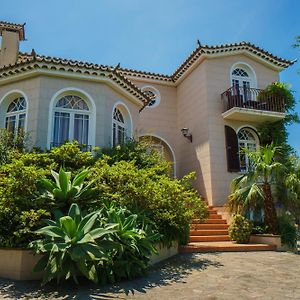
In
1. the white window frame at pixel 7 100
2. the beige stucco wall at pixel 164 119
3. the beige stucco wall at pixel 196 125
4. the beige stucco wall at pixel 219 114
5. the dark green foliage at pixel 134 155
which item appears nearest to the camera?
Result: the dark green foliage at pixel 134 155

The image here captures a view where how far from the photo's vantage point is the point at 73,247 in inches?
227

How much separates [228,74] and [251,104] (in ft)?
7.51

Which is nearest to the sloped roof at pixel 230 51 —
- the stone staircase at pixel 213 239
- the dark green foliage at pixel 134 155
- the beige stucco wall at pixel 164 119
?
the beige stucco wall at pixel 164 119

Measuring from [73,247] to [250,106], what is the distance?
45.4 feet

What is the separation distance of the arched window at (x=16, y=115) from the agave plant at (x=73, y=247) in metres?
7.93

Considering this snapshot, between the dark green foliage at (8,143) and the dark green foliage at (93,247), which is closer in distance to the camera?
the dark green foliage at (93,247)

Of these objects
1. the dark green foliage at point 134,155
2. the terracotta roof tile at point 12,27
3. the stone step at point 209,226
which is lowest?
the stone step at point 209,226

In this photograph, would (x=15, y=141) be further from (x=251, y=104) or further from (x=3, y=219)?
(x=251, y=104)

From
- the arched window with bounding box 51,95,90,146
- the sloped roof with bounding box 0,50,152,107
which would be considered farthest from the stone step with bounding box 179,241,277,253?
the sloped roof with bounding box 0,50,152,107

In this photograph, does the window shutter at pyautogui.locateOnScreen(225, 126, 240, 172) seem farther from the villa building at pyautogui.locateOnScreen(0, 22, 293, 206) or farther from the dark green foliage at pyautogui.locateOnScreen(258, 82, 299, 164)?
the dark green foliage at pyautogui.locateOnScreen(258, 82, 299, 164)

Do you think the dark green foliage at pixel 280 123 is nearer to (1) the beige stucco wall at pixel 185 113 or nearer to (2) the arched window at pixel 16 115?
(1) the beige stucco wall at pixel 185 113

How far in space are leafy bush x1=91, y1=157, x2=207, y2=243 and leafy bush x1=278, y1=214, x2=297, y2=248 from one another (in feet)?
15.2

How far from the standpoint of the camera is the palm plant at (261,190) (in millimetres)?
11875

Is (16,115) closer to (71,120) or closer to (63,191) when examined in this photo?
(71,120)
